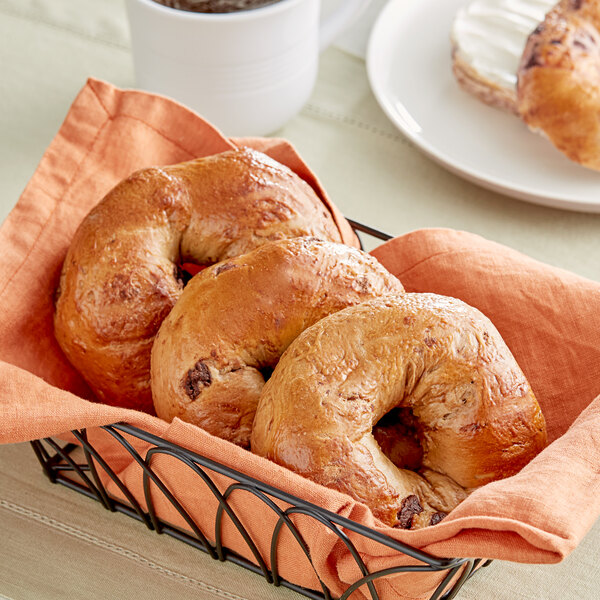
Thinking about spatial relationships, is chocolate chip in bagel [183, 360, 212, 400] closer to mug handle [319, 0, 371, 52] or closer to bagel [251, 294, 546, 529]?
bagel [251, 294, 546, 529]

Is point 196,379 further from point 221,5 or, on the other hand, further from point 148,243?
point 221,5

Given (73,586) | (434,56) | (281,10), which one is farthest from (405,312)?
(434,56)

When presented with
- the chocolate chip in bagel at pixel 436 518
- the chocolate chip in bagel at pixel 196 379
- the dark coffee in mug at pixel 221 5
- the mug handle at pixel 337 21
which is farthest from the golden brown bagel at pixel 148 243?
the mug handle at pixel 337 21

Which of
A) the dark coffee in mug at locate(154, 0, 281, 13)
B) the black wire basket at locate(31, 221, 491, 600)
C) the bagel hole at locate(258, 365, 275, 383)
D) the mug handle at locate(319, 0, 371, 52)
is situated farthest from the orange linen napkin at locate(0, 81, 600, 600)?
the mug handle at locate(319, 0, 371, 52)

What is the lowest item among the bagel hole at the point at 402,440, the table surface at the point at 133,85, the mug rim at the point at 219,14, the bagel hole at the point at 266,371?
the table surface at the point at 133,85

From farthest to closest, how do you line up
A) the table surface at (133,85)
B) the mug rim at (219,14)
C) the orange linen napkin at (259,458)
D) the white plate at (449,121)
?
the white plate at (449,121)
the mug rim at (219,14)
the table surface at (133,85)
the orange linen napkin at (259,458)

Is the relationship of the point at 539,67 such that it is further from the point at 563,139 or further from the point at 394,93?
the point at 394,93

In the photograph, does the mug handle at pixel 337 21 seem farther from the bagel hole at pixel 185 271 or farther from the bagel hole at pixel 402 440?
the bagel hole at pixel 402 440
